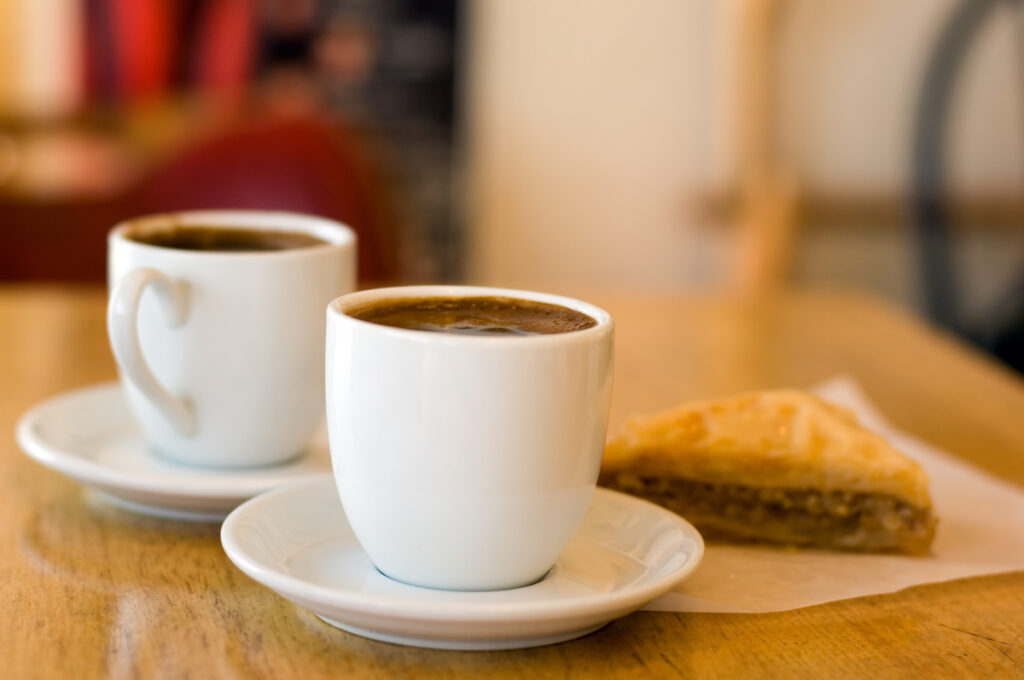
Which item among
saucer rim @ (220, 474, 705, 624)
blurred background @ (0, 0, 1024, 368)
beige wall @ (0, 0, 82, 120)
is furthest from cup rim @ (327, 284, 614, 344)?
beige wall @ (0, 0, 82, 120)

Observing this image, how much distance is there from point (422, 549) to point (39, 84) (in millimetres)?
1995

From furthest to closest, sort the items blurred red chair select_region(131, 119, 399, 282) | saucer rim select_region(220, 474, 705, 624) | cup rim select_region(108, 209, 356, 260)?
1. blurred red chair select_region(131, 119, 399, 282)
2. cup rim select_region(108, 209, 356, 260)
3. saucer rim select_region(220, 474, 705, 624)

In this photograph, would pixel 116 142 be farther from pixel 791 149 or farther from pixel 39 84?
pixel 791 149

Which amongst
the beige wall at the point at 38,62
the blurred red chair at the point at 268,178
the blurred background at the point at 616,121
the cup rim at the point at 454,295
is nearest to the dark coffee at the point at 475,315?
the cup rim at the point at 454,295

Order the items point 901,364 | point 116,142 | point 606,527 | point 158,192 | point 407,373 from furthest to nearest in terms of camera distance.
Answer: point 116,142 < point 158,192 < point 901,364 < point 606,527 < point 407,373

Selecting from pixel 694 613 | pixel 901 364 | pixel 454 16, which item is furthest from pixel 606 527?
pixel 454 16

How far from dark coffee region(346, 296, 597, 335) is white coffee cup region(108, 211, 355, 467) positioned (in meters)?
0.12

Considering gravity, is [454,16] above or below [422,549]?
above

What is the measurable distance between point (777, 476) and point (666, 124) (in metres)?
1.81

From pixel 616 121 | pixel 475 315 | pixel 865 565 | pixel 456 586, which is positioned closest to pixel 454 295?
pixel 475 315

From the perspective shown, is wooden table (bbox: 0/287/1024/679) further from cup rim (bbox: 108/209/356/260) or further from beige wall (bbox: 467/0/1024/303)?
beige wall (bbox: 467/0/1024/303)

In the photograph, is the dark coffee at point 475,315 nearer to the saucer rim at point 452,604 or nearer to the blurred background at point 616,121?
the saucer rim at point 452,604

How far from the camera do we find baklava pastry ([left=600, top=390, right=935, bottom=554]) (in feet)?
1.97

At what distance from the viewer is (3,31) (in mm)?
2201
